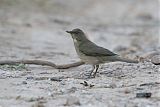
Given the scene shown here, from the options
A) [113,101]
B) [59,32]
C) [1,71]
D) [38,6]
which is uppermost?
[38,6]

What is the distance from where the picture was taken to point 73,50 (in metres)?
14.8

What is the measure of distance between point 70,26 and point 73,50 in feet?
24.9

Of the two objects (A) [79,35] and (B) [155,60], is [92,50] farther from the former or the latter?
(B) [155,60]

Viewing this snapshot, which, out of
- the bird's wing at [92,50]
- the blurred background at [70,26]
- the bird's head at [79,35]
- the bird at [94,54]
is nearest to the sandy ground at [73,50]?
the blurred background at [70,26]

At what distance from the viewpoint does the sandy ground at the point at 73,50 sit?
7379 mm

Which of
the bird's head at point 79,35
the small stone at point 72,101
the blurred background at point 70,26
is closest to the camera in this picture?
the small stone at point 72,101

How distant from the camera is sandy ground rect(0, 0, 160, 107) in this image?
291 inches

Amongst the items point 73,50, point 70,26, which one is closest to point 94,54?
point 73,50

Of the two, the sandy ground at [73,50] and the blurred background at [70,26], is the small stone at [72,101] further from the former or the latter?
the blurred background at [70,26]

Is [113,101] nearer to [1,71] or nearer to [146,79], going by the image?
[146,79]

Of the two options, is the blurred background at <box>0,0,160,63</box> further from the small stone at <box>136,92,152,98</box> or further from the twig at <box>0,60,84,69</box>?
the small stone at <box>136,92,152,98</box>

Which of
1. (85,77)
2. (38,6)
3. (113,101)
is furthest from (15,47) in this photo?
(38,6)

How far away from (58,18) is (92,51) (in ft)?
51.1

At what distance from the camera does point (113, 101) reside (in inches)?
279
